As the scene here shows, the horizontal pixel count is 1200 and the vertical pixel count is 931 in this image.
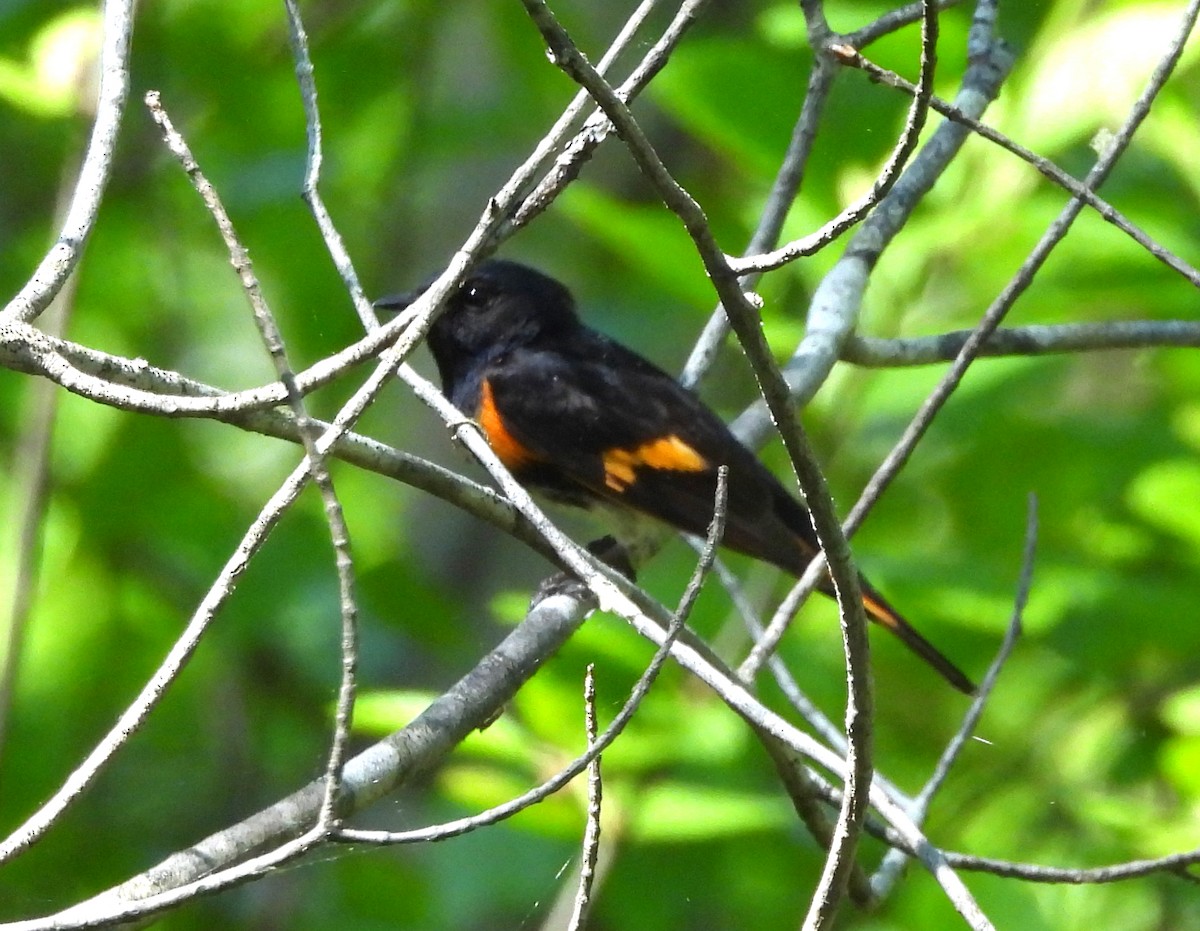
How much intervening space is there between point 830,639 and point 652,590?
47 centimetres

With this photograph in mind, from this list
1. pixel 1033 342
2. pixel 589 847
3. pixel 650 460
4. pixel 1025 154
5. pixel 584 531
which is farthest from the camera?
pixel 584 531

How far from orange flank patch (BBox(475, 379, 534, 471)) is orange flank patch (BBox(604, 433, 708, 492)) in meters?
0.20

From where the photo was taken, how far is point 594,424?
337cm

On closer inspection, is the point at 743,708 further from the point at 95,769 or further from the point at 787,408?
the point at 95,769

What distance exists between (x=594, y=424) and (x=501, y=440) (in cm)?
22

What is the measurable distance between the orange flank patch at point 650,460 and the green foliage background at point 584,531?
0.26 meters

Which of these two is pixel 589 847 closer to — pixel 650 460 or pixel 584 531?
pixel 650 460

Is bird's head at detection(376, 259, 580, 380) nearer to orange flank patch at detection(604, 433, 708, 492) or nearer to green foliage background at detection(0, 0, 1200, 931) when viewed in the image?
green foliage background at detection(0, 0, 1200, 931)

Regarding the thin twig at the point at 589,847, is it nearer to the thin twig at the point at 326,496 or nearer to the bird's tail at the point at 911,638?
the thin twig at the point at 326,496

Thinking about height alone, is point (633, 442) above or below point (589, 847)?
above

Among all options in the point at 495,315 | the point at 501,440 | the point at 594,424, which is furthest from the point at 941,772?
the point at 495,315

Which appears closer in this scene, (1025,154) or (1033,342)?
(1025,154)

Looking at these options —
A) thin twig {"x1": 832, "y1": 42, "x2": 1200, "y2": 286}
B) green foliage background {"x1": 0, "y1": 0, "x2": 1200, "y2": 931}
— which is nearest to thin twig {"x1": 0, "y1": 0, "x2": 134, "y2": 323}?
thin twig {"x1": 832, "y1": 42, "x2": 1200, "y2": 286}

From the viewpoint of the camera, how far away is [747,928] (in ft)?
13.2
